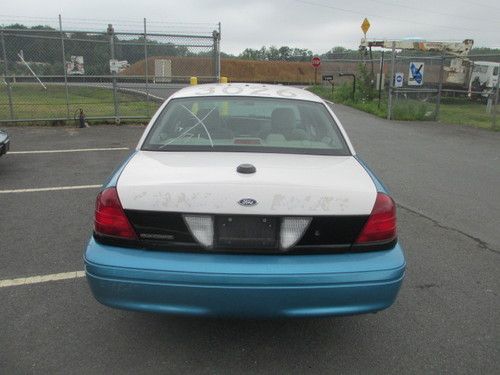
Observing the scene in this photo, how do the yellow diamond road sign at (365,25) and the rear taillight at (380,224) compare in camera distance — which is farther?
the yellow diamond road sign at (365,25)

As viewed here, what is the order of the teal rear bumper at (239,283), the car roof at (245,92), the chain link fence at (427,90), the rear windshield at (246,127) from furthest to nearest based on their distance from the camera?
the chain link fence at (427,90), the car roof at (245,92), the rear windshield at (246,127), the teal rear bumper at (239,283)

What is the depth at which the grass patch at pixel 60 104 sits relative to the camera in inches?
565

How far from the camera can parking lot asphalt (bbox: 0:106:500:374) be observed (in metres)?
2.87

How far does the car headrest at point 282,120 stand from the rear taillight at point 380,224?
1.16 meters

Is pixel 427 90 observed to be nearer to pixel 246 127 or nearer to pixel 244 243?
pixel 246 127

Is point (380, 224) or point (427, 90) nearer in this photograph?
point (380, 224)

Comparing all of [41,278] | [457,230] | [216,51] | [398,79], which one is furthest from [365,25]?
[41,278]

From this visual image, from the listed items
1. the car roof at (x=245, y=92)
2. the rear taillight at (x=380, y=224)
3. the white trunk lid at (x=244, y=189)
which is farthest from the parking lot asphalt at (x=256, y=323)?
the car roof at (x=245, y=92)

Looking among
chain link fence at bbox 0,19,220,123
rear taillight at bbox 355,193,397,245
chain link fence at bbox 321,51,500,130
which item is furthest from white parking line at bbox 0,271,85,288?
chain link fence at bbox 321,51,500,130

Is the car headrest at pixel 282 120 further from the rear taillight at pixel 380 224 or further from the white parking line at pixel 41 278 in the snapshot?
the white parking line at pixel 41 278

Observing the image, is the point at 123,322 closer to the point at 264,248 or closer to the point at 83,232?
the point at 264,248

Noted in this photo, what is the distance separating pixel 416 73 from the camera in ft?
52.9

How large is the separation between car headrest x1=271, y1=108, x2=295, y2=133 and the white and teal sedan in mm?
914

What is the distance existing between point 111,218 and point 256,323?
4.08ft
